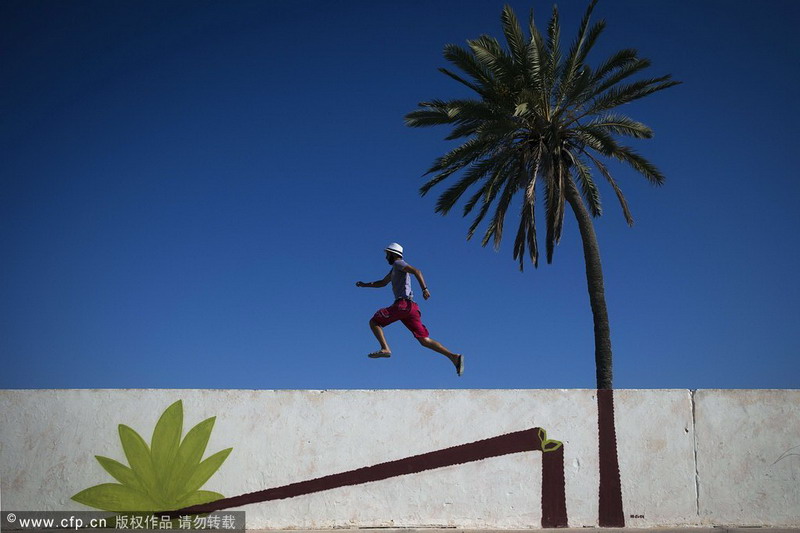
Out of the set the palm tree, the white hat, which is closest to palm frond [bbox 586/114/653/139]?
the palm tree

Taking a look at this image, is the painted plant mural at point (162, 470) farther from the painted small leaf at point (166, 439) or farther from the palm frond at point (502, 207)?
the palm frond at point (502, 207)

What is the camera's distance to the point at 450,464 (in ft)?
23.5

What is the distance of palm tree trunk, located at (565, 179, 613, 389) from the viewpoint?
46.2ft

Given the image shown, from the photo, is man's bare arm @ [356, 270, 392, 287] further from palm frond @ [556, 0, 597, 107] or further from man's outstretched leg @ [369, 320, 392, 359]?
palm frond @ [556, 0, 597, 107]

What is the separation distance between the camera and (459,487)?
23.4 feet

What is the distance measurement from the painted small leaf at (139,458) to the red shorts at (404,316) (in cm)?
318

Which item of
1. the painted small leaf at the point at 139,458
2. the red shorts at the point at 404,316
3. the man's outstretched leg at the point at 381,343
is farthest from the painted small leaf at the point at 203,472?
the red shorts at the point at 404,316

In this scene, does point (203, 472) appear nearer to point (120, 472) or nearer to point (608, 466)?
point (120, 472)

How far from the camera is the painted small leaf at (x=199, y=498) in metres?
7.04

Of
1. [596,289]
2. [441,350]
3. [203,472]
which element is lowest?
[203,472]

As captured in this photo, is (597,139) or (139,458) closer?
(139,458)

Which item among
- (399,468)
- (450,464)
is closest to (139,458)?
(399,468)

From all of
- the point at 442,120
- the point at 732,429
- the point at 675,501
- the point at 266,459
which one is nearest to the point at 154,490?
the point at 266,459

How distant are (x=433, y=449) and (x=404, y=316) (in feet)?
6.50
